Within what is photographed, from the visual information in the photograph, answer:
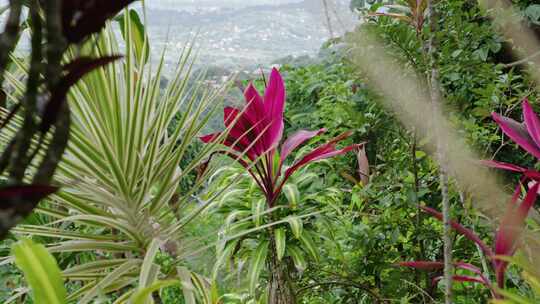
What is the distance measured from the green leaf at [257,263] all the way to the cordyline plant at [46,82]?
3.07 ft

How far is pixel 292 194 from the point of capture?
4.36 ft

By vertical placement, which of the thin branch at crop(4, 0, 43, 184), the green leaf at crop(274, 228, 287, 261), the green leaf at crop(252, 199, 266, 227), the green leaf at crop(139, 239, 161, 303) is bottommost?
the green leaf at crop(274, 228, 287, 261)

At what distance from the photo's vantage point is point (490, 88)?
52.0 inches

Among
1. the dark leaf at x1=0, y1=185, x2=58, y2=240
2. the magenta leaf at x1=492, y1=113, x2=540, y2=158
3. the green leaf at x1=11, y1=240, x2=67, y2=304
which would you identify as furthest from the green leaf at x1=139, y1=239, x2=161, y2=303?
the magenta leaf at x1=492, y1=113, x2=540, y2=158

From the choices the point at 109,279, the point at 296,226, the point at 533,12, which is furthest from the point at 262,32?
the point at 109,279

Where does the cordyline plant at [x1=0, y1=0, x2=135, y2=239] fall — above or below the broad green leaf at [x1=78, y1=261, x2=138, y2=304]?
above

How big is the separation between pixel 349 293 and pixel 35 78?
53.1 inches

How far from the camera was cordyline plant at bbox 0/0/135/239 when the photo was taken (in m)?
0.36

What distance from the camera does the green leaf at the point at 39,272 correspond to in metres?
0.58

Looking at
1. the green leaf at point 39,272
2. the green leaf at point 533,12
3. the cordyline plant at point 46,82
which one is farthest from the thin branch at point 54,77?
the green leaf at point 533,12

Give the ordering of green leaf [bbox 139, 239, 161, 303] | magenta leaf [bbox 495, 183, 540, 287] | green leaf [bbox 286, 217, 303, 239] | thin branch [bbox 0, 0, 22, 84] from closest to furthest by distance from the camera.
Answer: thin branch [bbox 0, 0, 22, 84] → magenta leaf [bbox 495, 183, 540, 287] → green leaf [bbox 139, 239, 161, 303] → green leaf [bbox 286, 217, 303, 239]

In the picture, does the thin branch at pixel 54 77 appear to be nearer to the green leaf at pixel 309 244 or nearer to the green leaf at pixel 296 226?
the green leaf at pixel 296 226

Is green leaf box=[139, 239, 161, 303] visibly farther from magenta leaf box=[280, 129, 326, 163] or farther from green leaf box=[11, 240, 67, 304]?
magenta leaf box=[280, 129, 326, 163]

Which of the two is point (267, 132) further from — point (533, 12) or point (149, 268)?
point (533, 12)
